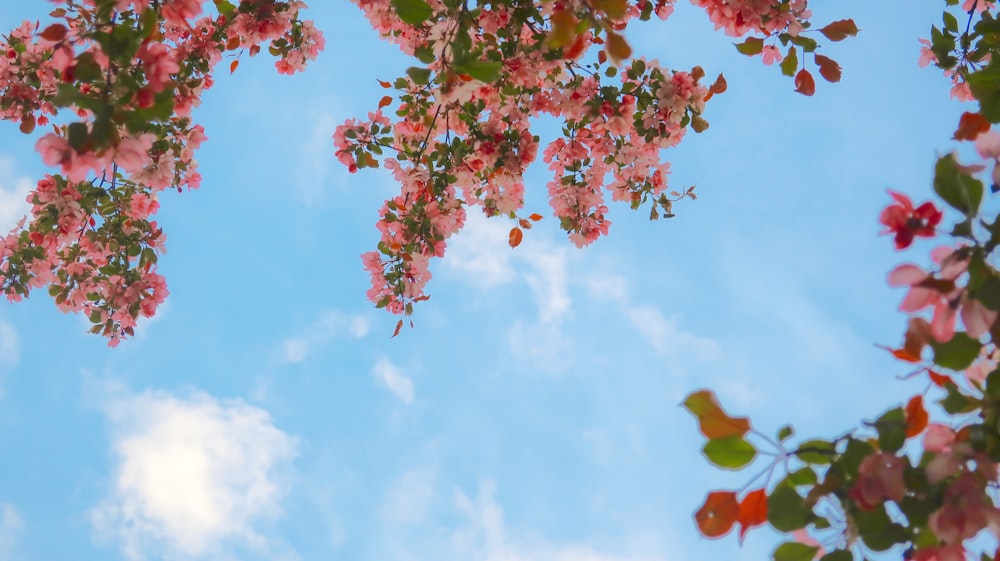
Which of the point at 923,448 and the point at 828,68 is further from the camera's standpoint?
the point at 828,68

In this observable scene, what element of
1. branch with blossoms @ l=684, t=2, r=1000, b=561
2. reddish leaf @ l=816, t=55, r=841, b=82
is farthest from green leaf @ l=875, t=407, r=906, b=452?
reddish leaf @ l=816, t=55, r=841, b=82

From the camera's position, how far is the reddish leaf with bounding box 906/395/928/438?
1.21 metres

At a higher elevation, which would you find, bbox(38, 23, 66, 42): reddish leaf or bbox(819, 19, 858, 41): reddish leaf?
bbox(819, 19, 858, 41): reddish leaf

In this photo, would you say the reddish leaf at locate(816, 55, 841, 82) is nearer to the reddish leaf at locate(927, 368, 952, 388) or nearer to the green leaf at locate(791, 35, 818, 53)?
the green leaf at locate(791, 35, 818, 53)

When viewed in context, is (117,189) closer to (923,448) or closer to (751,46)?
(751,46)

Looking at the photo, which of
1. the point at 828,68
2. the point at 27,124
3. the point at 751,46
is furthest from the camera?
the point at 27,124

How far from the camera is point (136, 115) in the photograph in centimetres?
150

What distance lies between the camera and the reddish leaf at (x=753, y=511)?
4.11 ft

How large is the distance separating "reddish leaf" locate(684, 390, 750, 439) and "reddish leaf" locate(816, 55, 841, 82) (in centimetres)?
235

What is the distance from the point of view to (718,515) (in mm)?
1260

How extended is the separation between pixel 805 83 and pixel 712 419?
95.2 inches

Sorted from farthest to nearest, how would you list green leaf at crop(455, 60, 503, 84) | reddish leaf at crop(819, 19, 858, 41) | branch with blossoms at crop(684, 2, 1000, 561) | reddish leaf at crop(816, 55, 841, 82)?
reddish leaf at crop(816, 55, 841, 82), reddish leaf at crop(819, 19, 858, 41), green leaf at crop(455, 60, 503, 84), branch with blossoms at crop(684, 2, 1000, 561)

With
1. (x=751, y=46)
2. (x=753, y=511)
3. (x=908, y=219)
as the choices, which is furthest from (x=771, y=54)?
(x=753, y=511)

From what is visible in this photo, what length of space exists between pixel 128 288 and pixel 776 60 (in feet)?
12.4
